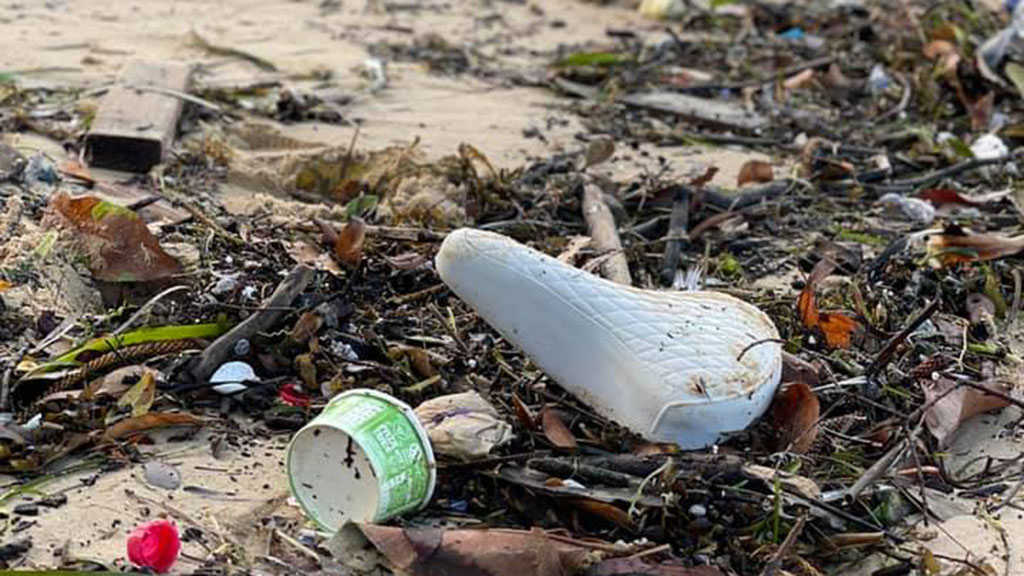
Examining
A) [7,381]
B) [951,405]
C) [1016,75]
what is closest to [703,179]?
[951,405]

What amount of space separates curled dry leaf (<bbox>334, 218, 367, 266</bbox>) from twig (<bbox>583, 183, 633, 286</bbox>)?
1.91ft

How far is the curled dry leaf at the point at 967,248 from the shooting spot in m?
3.69

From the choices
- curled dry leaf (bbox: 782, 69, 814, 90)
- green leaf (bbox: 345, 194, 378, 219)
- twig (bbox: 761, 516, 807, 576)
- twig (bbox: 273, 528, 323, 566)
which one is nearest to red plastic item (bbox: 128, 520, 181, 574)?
twig (bbox: 273, 528, 323, 566)

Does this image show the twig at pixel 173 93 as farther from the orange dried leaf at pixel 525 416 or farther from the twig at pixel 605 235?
the orange dried leaf at pixel 525 416

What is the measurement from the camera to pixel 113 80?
5020mm

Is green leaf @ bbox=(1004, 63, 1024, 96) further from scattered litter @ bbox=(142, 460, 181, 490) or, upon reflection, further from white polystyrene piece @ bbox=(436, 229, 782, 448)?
scattered litter @ bbox=(142, 460, 181, 490)

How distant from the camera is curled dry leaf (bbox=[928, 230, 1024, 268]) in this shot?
3.69 m

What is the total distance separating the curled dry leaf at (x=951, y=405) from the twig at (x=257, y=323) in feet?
4.25

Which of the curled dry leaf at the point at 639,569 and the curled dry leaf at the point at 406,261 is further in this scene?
the curled dry leaf at the point at 406,261

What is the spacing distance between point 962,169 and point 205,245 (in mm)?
2599

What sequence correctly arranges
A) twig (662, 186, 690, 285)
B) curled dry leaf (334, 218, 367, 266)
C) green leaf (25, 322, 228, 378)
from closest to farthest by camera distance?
green leaf (25, 322, 228, 378), curled dry leaf (334, 218, 367, 266), twig (662, 186, 690, 285)

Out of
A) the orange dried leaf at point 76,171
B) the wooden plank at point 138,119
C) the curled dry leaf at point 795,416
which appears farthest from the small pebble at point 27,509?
the wooden plank at point 138,119

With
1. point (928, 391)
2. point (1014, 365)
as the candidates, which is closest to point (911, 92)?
point (1014, 365)

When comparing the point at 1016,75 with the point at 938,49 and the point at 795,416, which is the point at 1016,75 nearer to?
the point at 938,49
